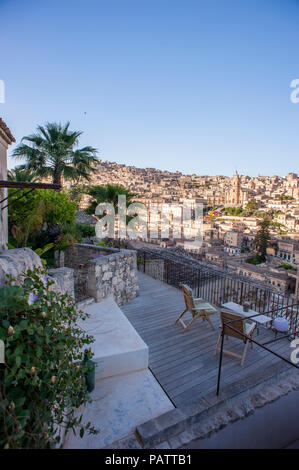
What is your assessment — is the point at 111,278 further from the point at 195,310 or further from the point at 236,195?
the point at 236,195

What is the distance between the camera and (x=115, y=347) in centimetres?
367

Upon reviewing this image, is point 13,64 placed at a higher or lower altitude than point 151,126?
lower

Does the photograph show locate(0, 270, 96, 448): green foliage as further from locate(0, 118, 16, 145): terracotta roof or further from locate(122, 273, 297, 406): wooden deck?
locate(0, 118, 16, 145): terracotta roof

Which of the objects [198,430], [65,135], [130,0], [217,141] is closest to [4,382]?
[198,430]

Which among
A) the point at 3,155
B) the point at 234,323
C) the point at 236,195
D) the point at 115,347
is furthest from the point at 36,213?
the point at 236,195

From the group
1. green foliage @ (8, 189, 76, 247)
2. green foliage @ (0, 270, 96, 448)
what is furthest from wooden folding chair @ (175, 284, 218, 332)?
green foliage @ (8, 189, 76, 247)

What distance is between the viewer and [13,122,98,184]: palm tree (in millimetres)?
11547

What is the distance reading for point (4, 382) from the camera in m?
1.33

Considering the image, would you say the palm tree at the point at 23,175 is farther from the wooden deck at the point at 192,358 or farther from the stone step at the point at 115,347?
the stone step at the point at 115,347

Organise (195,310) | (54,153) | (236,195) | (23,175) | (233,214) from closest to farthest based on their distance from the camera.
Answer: (195,310), (54,153), (23,175), (233,214), (236,195)

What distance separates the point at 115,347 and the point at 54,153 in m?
10.5

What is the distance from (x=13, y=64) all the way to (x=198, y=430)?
33.6 ft

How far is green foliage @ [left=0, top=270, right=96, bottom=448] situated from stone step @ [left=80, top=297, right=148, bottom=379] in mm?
1763

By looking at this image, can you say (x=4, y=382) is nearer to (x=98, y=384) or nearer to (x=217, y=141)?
(x=98, y=384)
